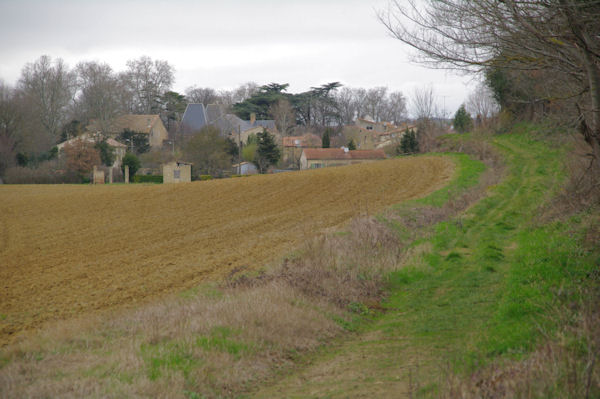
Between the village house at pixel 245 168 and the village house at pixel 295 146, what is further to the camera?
the village house at pixel 295 146

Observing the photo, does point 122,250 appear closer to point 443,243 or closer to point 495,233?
point 443,243

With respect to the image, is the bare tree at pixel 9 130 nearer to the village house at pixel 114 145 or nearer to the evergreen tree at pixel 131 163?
the village house at pixel 114 145

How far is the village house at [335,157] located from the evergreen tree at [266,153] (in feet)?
14.3

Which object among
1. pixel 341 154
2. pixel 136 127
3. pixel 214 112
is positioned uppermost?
pixel 214 112

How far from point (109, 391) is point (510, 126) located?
47.1m

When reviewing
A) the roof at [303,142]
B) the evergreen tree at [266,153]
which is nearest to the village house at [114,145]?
the evergreen tree at [266,153]

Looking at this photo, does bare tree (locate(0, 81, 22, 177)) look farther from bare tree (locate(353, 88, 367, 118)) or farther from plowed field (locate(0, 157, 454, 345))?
bare tree (locate(353, 88, 367, 118))

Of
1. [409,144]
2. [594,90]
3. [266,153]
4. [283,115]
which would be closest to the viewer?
[594,90]

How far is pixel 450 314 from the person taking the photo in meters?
8.30

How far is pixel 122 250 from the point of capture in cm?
1625

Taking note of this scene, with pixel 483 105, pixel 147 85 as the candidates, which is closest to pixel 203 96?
pixel 147 85

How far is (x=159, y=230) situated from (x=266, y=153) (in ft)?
131

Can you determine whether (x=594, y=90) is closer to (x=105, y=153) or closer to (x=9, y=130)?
(x=105, y=153)

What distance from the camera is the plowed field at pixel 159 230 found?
11203 millimetres
